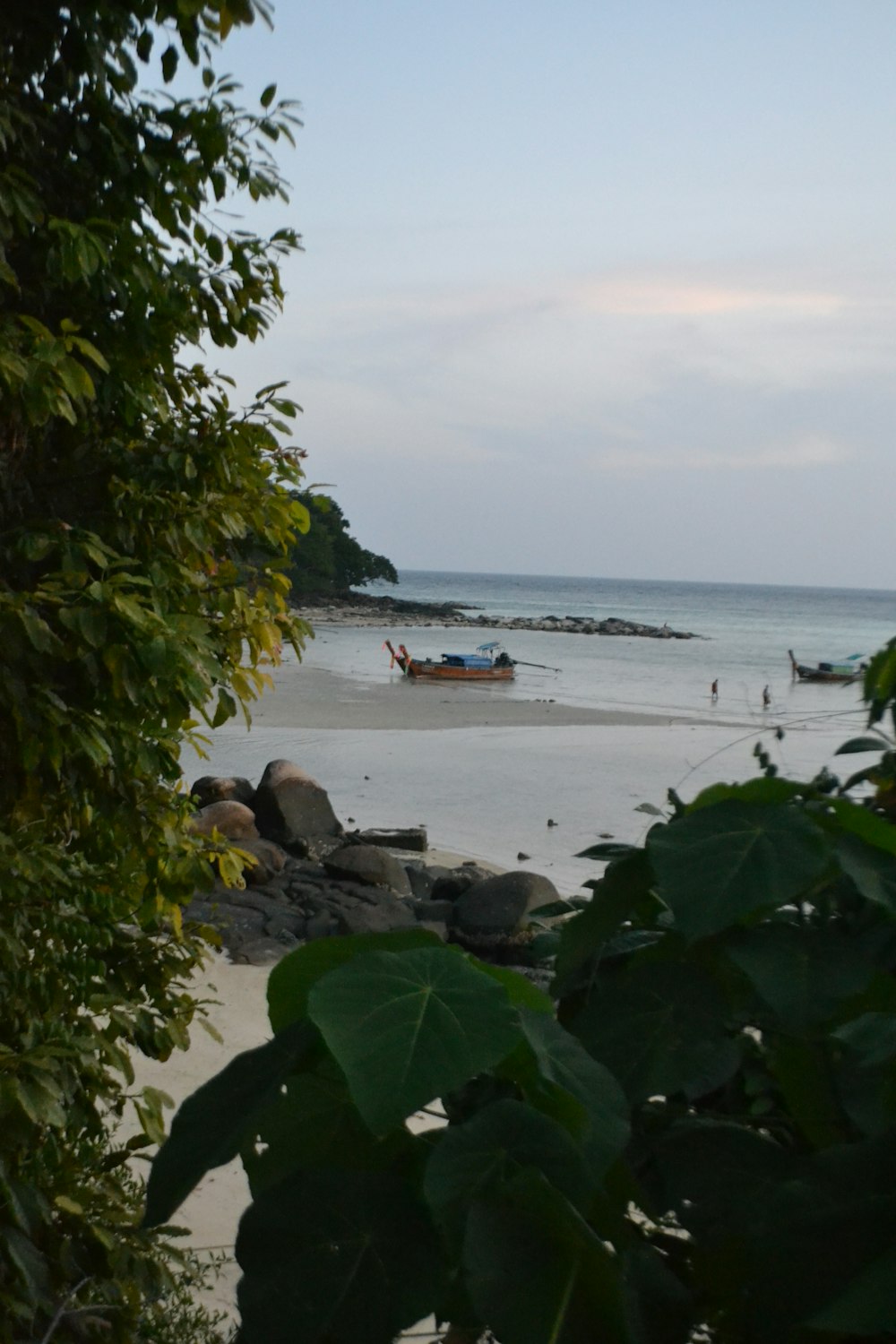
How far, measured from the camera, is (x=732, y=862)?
0.65 metres

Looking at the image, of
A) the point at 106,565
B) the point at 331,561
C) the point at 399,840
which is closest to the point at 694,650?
the point at 331,561

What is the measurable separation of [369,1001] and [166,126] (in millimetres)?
3015

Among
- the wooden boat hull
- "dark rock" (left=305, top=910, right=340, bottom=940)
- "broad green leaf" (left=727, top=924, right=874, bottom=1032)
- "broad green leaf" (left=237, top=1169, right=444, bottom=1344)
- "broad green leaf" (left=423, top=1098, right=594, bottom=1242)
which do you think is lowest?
"dark rock" (left=305, top=910, right=340, bottom=940)

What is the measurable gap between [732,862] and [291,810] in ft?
42.5

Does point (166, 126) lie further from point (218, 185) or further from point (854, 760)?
point (854, 760)

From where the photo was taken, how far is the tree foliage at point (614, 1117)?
1.65ft

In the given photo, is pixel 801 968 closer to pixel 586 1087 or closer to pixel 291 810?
pixel 586 1087

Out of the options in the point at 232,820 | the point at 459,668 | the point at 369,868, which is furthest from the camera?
the point at 459,668

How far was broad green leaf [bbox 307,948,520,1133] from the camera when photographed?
19.9 inches

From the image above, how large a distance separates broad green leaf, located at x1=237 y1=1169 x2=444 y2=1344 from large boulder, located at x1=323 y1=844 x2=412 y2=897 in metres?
10.9

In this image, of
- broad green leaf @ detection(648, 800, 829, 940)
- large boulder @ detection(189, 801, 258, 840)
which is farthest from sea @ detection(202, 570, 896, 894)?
large boulder @ detection(189, 801, 258, 840)

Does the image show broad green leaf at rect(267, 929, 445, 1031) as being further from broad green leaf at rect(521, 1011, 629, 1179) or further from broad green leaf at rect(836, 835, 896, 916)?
broad green leaf at rect(836, 835, 896, 916)

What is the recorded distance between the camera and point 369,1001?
0.55 meters

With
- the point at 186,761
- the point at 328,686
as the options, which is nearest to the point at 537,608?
the point at 328,686
